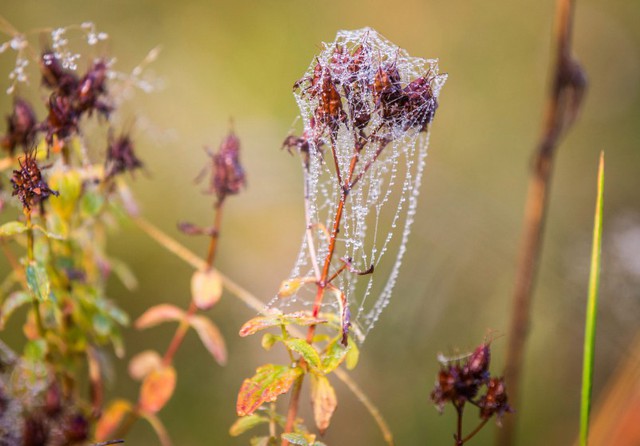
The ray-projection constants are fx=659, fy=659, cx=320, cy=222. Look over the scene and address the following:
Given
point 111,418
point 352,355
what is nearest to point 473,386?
point 352,355

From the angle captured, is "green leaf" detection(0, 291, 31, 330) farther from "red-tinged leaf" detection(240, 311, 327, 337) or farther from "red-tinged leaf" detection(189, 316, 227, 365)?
"red-tinged leaf" detection(240, 311, 327, 337)

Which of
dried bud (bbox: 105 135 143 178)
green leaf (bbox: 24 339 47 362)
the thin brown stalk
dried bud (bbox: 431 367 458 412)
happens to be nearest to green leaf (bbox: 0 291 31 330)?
green leaf (bbox: 24 339 47 362)

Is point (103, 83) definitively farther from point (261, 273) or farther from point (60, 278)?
point (261, 273)

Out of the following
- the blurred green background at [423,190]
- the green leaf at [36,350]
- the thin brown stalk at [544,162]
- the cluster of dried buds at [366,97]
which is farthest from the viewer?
the blurred green background at [423,190]

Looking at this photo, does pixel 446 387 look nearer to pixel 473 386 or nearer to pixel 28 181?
pixel 473 386

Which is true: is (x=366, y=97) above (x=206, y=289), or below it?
above

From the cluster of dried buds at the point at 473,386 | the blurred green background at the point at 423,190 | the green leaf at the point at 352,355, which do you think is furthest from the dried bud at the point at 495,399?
the blurred green background at the point at 423,190

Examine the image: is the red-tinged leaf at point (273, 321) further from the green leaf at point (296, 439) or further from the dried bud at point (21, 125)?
the dried bud at point (21, 125)
